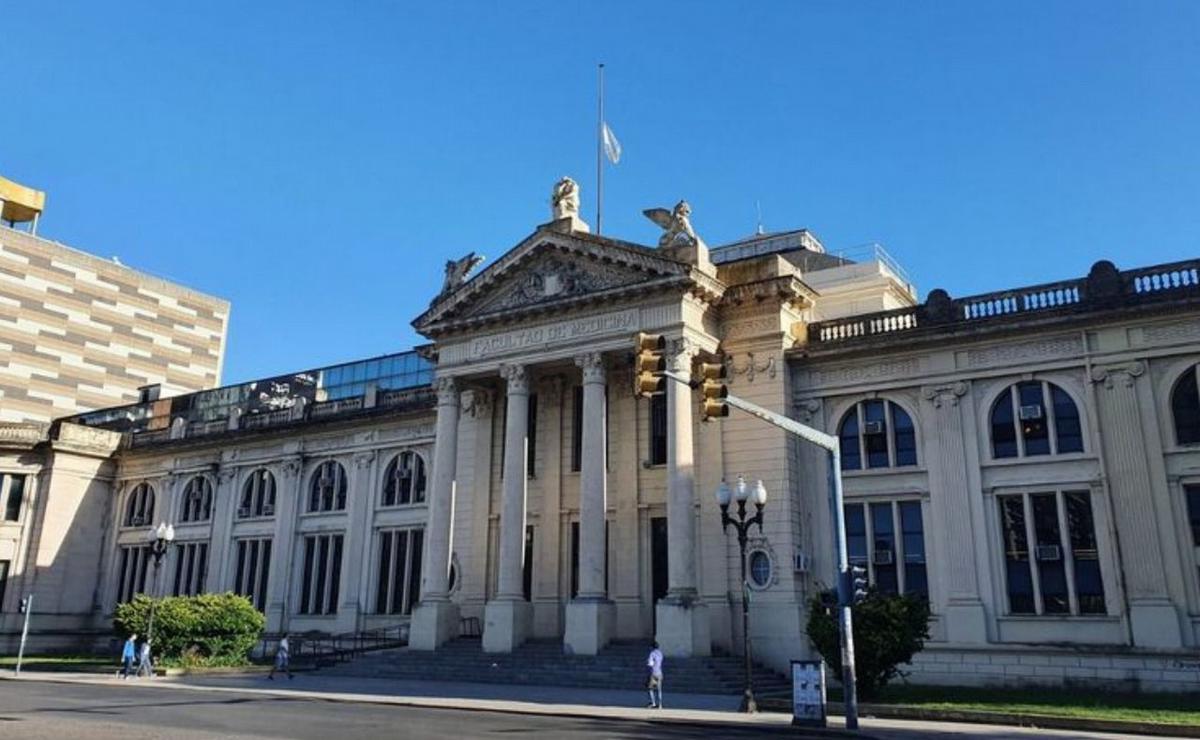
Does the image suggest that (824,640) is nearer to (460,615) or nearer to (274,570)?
(460,615)

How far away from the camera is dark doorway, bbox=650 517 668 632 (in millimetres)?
34031

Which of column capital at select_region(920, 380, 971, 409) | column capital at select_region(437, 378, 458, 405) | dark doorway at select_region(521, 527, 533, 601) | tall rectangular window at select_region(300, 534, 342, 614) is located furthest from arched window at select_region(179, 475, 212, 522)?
column capital at select_region(920, 380, 971, 409)

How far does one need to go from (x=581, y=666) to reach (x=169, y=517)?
32.3 m

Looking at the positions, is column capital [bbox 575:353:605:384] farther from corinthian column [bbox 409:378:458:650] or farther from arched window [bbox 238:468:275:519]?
arched window [bbox 238:468:275:519]

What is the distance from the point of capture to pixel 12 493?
2035 inches

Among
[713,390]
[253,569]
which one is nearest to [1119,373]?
[713,390]

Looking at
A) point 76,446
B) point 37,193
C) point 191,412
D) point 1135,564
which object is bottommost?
point 1135,564

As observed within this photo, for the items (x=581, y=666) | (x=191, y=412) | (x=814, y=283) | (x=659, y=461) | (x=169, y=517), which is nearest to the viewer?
(x=581, y=666)

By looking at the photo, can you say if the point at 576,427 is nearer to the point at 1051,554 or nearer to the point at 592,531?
the point at 592,531

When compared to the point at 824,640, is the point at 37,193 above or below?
above

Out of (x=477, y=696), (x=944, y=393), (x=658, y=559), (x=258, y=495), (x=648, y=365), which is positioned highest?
(x=944, y=393)

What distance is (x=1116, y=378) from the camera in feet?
94.1

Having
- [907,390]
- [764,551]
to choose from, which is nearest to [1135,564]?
[907,390]

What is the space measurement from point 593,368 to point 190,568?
30.0 meters
